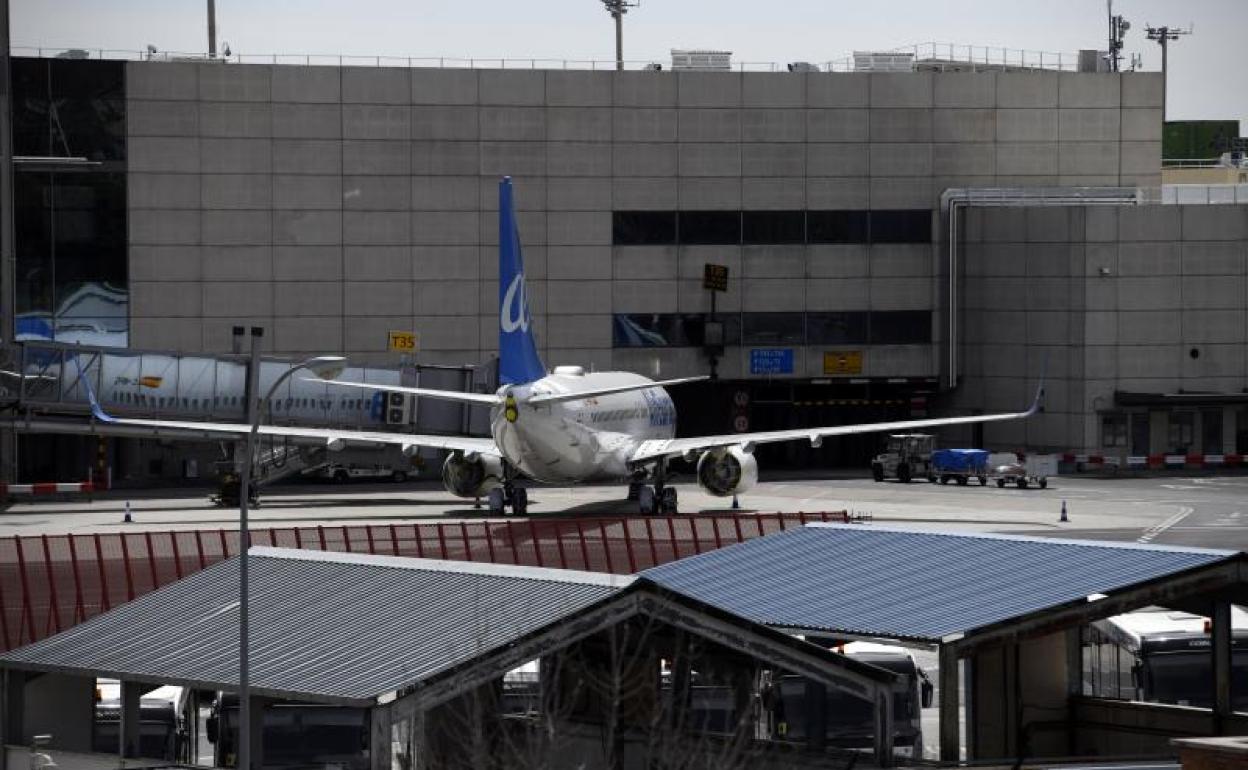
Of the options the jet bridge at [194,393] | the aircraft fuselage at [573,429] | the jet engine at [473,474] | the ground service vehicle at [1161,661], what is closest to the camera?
the ground service vehicle at [1161,661]

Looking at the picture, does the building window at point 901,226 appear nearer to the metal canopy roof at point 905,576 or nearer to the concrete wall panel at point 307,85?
the concrete wall panel at point 307,85

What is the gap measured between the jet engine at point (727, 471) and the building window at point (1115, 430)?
32.7 m

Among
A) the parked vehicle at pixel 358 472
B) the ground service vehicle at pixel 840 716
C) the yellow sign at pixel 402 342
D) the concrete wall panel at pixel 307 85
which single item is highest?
the concrete wall panel at pixel 307 85

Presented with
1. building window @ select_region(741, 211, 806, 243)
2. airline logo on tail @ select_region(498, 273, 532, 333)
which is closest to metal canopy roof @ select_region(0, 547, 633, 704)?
airline logo on tail @ select_region(498, 273, 532, 333)

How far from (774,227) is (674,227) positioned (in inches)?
196

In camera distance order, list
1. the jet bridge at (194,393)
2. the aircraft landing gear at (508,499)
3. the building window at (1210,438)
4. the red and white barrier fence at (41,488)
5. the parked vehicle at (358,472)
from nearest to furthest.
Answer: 1. the aircraft landing gear at (508,499)
2. the red and white barrier fence at (41,488)
3. the jet bridge at (194,393)
4. the parked vehicle at (358,472)
5. the building window at (1210,438)

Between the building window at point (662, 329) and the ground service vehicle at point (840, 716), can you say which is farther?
the building window at point (662, 329)

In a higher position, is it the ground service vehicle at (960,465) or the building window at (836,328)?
the building window at (836,328)

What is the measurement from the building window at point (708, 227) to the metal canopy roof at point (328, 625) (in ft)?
256

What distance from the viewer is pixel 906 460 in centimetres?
10669

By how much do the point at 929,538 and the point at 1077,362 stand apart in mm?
77677

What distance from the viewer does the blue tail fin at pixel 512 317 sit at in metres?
78.8

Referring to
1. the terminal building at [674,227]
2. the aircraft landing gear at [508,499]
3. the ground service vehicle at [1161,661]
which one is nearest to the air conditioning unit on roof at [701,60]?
the terminal building at [674,227]

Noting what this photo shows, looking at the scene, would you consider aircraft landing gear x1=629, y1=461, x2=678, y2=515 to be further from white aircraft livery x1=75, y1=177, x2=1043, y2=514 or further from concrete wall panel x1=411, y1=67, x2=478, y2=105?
concrete wall panel x1=411, y1=67, x2=478, y2=105
